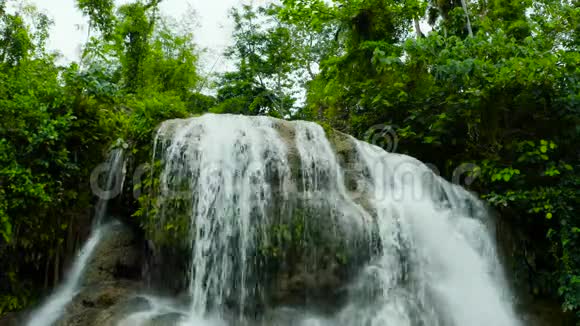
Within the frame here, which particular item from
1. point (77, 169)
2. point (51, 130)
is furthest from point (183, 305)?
point (51, 130)

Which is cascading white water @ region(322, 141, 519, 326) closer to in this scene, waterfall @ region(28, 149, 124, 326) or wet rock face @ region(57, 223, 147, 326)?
wet rock face @ region(57, 223, 147, 326)

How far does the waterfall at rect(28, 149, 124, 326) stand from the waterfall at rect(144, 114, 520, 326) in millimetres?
883

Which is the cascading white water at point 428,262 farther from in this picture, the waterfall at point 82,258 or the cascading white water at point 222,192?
the waterfall at point 82,258

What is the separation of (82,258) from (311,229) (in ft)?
9.60

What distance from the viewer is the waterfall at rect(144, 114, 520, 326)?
468 centimetres

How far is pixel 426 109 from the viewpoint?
7.55 meters

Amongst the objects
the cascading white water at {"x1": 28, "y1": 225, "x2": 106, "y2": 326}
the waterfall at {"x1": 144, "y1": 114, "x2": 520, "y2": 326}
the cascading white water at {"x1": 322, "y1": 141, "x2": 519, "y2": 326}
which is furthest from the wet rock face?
the cascading white water at {"x1": 322, "y1": 141, "x2": 519, "y2": 326}

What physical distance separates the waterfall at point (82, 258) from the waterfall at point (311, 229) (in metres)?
0.88

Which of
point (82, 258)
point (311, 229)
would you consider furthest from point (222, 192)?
point (82, 258)

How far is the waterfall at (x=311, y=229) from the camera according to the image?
4.68 metres

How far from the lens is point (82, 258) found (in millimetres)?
5195

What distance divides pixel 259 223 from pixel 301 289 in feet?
2.96

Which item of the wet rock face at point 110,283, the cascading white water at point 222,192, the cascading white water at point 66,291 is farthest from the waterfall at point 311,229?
the cascading white water at point 66,291

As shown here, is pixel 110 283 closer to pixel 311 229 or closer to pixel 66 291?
pixel 66 291
